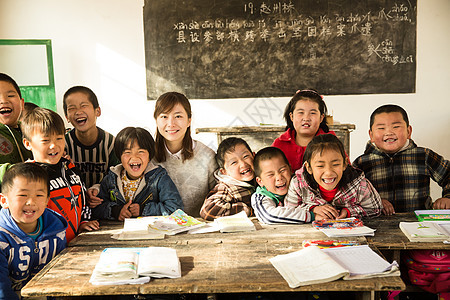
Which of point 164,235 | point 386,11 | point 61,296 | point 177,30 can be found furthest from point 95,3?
point 61,296

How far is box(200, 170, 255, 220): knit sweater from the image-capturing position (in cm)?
230

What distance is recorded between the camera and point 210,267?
1.62 m

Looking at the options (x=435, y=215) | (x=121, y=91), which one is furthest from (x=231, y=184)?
(x=121, y=91)

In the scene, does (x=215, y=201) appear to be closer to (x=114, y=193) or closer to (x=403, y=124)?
(x=114, y=193)

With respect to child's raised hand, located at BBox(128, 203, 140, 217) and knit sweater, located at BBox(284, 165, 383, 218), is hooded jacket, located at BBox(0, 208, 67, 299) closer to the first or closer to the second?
child's raised hand, located at BBox(128, 203, 140, 217)

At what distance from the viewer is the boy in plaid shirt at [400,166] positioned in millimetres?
2428

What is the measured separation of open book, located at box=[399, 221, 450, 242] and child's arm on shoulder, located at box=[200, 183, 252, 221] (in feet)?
2.67

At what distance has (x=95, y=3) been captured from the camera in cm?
478

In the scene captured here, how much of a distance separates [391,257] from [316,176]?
512 mm

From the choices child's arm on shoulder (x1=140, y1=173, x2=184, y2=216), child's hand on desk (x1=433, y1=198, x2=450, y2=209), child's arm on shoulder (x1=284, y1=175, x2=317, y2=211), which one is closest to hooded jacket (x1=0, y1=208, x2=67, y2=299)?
child's arm on shoulder (x1=140, y1=173, x2=184, y2=216)

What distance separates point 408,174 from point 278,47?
2.66 m

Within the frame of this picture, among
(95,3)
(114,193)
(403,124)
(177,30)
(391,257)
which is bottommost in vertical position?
(391,257)

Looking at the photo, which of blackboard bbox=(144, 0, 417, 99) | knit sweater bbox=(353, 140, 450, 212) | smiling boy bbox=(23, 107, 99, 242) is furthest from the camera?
blackboard bbox=(144, 0, 417, 99)

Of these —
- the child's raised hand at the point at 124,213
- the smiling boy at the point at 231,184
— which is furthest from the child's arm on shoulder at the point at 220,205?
the child's raised hand at the point at 124,213
